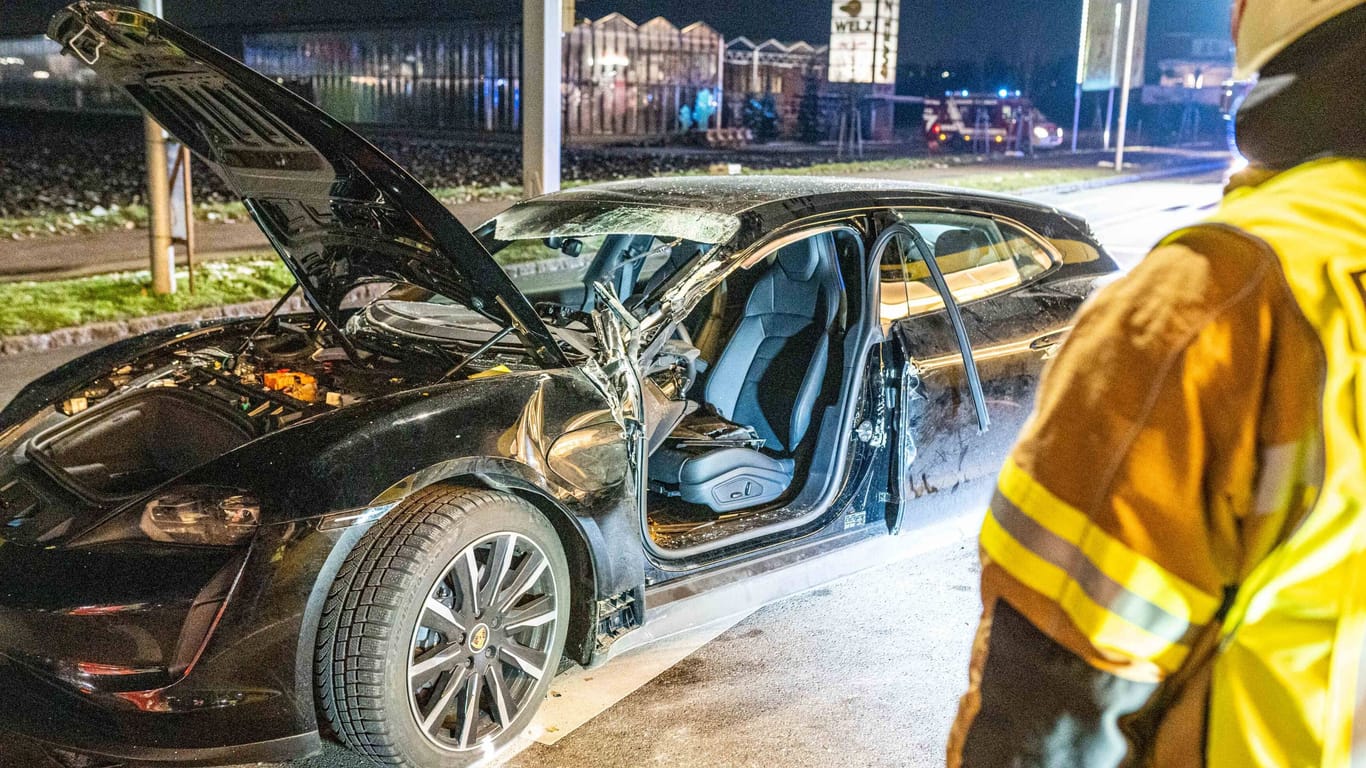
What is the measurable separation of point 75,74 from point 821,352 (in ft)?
190

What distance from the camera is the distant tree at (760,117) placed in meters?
38.9

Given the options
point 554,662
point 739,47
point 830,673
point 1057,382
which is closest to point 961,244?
point 830,673

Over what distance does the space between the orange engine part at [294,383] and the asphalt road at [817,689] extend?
1.01m

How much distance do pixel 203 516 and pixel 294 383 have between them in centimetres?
87

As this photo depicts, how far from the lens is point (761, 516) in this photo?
4070mm

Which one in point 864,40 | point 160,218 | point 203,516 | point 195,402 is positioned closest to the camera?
point 203,516

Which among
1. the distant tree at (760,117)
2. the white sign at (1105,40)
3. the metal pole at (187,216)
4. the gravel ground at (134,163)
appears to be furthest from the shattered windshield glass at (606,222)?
the distant tree at (760,117)

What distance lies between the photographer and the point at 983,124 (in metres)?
35.0

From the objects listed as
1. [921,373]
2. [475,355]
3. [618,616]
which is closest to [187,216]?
[475,355]

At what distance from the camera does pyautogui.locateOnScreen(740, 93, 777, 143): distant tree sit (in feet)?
128

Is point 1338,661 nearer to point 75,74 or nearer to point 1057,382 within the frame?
point 1057,382

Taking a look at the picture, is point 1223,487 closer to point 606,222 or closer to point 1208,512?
point 1208,512

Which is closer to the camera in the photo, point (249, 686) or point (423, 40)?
point (249, 686)

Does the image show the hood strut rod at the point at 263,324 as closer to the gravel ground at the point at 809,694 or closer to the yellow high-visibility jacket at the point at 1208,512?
the gravel ground at the point at 809,694
